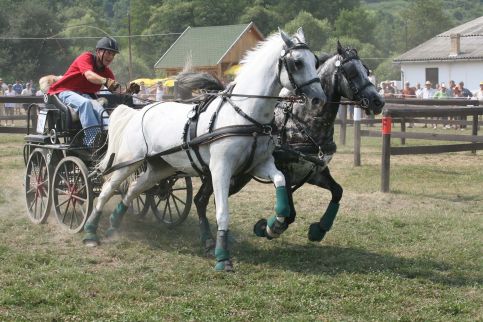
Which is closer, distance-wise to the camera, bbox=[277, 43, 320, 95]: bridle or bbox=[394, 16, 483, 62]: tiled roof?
bbox=[277, 43, 320, 95]: bridle

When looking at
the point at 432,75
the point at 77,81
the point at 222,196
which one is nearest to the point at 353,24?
the point at 432,75

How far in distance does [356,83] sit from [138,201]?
3.38 m

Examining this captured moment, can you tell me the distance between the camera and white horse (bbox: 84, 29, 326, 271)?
6855 millimetres

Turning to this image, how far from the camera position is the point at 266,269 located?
23.2 ft

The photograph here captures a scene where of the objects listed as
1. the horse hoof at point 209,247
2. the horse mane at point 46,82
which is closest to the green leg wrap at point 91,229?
the horse hoof at point 209,247

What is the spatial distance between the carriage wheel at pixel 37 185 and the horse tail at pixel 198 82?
2023 mm

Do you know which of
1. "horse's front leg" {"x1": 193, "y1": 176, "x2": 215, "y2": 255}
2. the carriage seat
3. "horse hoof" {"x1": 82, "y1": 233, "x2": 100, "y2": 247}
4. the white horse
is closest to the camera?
the white horse

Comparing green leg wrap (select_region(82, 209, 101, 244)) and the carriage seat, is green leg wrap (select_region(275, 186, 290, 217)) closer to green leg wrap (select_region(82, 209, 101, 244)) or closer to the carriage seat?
Answer: green leg wrap (select_region(82, 209, 101, 244))

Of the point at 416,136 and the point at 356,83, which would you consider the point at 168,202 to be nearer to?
the point at 356,83

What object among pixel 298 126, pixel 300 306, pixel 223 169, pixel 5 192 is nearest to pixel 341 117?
pixel 5 192

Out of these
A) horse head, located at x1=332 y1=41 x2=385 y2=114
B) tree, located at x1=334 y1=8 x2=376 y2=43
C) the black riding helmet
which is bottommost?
horse head, located at x1=332 y1=41 x2=385 y2=114

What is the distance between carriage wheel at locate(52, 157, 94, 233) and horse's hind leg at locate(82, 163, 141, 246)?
23 centimetres

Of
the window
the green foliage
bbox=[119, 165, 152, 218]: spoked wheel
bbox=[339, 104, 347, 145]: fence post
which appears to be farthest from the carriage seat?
the green foliage

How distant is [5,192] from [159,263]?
506 centimetres
